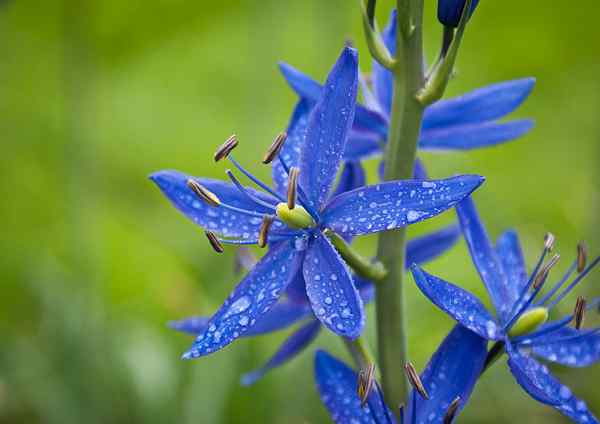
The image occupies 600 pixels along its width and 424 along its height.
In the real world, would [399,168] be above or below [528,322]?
above

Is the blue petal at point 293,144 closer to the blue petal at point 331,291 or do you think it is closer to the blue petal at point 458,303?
the blue petal at point 331,291

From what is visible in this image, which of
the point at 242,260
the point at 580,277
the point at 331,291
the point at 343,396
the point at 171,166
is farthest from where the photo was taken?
the point at 171,166

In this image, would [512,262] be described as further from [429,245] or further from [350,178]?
[350,178]

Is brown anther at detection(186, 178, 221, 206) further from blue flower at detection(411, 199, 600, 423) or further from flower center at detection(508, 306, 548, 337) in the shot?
flower center at detection(508, 306, 548, 337)

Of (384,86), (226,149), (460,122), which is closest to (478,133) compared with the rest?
(460,122)

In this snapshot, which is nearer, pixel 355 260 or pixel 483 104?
pixel 355 260

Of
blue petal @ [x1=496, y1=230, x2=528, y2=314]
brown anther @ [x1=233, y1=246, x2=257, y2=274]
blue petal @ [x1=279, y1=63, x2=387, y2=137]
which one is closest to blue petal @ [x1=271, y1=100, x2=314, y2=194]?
blue petal @ [x1=279, y1=63, x2=387, y2=137]

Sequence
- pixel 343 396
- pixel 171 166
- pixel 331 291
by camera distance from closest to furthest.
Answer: pixel 331 291, pixel 343 396, pixel 171 166
